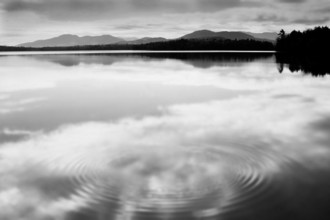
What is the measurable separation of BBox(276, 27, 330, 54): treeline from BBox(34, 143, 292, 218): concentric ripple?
4295 inches

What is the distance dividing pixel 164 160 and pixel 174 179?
6.11 ft

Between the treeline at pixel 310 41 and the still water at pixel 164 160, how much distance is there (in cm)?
9566

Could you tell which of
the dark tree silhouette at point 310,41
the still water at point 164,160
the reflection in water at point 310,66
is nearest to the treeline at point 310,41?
the dark tree silhouette at point 310,41

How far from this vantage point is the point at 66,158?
12430mm

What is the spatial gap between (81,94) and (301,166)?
2065 centimetres

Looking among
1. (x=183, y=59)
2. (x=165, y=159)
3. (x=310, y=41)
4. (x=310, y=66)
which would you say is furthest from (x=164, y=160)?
(x=310, y=41)

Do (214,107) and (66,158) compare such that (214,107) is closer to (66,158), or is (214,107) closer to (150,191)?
(66,158)

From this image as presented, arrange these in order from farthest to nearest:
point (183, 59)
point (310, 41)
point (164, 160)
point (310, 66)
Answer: point (310, 41), point (183, 59), point (310, 66), point (164, 160)

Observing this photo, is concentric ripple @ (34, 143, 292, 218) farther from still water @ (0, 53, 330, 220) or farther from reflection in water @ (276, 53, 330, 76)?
reflection in water @ (276, 53, 330, 76)

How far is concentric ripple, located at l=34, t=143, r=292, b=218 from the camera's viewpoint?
336 inches

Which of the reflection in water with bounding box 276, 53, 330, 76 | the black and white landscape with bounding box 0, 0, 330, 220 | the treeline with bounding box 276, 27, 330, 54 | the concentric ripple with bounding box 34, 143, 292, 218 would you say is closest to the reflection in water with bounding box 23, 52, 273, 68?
the reflection in water with bounding box 276, 53, 330, 76

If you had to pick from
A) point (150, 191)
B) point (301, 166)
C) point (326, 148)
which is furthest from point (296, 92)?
point (150, 191)

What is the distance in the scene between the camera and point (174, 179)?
1014 centimetres

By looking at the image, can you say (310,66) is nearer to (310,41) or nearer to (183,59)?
(183,59)
